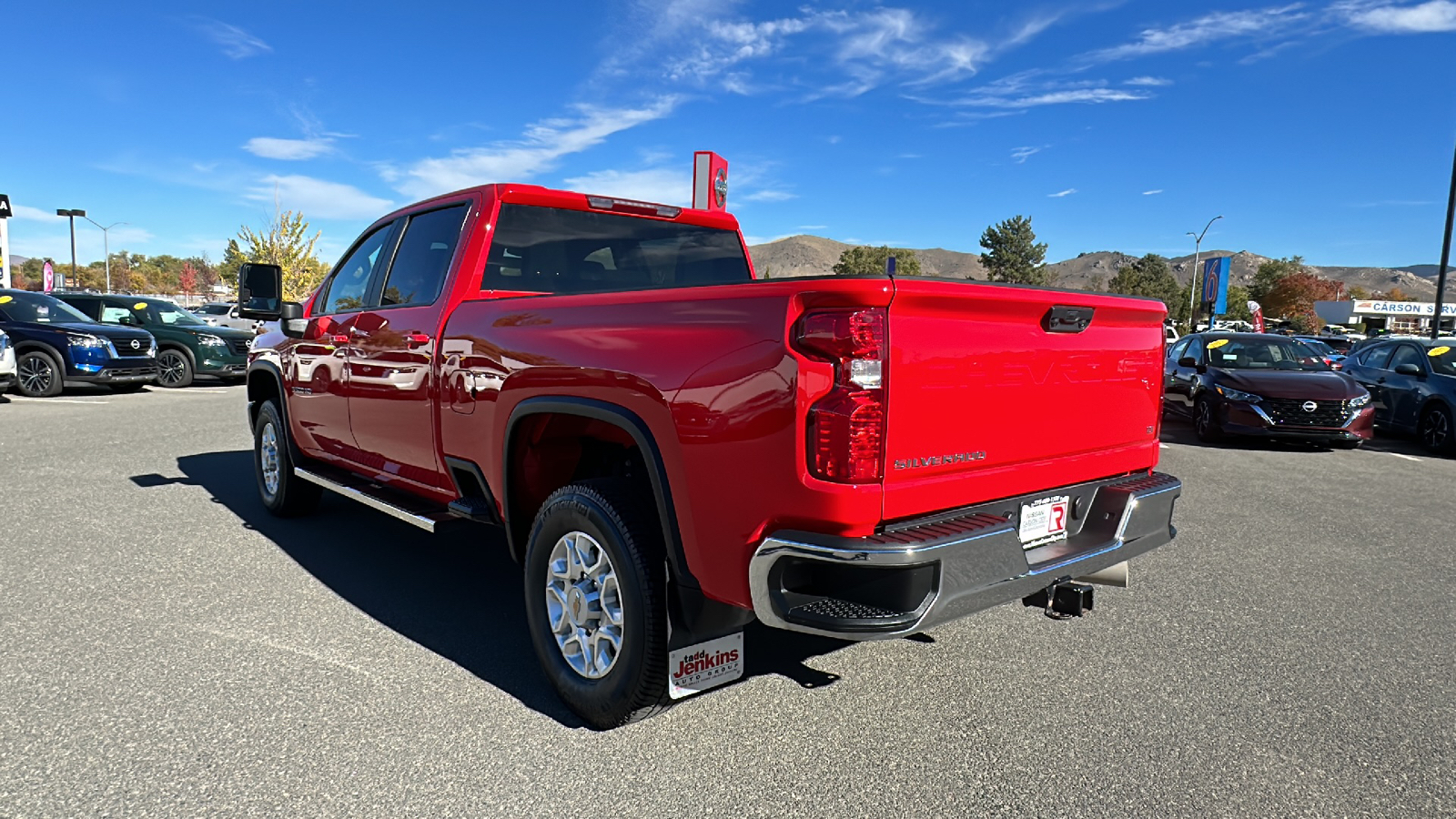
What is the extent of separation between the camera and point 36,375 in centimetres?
1413

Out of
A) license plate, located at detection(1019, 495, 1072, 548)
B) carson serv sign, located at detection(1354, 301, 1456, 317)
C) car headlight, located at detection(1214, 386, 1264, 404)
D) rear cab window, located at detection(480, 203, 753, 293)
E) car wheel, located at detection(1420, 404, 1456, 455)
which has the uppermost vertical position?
carson serv sign, located at detection(1354, 301, 1456, 317)

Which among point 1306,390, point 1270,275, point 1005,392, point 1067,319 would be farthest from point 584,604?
point 1270,275

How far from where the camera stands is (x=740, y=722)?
3.16 metres

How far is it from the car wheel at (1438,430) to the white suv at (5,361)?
1975cm

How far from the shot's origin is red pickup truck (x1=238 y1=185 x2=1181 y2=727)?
2430 mm

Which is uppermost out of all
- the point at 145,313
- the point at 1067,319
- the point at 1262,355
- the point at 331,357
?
the point at 1067,319

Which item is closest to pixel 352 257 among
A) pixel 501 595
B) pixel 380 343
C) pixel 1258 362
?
pixel 380 343

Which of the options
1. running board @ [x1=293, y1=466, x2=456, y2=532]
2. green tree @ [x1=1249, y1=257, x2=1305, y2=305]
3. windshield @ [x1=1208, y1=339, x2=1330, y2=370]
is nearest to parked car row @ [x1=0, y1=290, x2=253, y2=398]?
running board @ [x1=293, y1=466, x2=456, y2=532]

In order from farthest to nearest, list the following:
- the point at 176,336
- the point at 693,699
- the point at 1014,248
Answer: the point at 1014,248
the point at 176,336
the point at 693,699

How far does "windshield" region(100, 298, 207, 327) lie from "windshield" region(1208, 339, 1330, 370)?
17612 millimetres

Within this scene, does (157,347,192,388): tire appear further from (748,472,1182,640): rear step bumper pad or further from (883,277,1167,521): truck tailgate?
(883,277,1167,521): truck tailgate

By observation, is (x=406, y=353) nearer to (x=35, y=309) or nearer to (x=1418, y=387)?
(x=1418, y=387)

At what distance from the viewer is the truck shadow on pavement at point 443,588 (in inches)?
142

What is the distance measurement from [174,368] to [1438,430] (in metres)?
20.2
